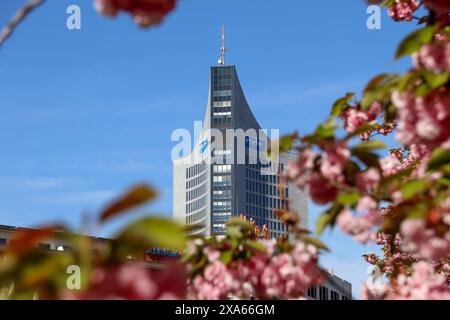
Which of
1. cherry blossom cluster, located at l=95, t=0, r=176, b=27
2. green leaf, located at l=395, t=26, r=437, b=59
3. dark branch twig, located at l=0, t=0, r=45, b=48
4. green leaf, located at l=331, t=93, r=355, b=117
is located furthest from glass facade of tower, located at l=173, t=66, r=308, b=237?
dark branch twig, located at l=0, t=0, r=45, b=48

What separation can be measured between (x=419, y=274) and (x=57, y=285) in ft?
6.49

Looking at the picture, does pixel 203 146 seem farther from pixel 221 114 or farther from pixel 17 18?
pixel 17 18

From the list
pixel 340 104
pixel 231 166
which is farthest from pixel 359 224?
pixel 231 166

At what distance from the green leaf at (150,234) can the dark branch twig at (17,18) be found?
1121 mm

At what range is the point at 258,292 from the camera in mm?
4094

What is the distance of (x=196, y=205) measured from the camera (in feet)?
603

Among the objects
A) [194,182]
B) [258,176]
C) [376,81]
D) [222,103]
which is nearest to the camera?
[376,81]

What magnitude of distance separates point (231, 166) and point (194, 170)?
44.5ft

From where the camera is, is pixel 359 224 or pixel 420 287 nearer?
pixel 420 287

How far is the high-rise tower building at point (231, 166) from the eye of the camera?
174750 millimetres

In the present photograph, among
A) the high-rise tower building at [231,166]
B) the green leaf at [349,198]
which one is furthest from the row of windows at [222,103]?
the green leaf at [349,198]

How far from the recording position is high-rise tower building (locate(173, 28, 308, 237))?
174750mm

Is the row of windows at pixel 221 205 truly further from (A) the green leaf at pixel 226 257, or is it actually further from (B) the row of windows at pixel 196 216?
(A) the green leaf at pixel 226 257

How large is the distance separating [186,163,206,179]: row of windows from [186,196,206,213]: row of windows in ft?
22.6
